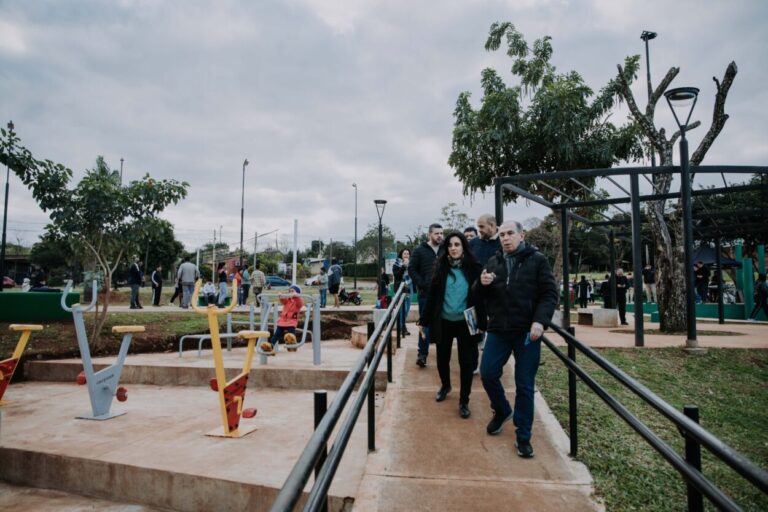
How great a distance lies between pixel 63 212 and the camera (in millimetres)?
8008

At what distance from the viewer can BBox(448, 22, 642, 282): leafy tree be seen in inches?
569

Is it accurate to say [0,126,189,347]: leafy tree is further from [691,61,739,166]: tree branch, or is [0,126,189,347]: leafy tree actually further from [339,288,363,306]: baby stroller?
[339,288,363,306]: baby stroller

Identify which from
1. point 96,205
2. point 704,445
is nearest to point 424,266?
point 704,445

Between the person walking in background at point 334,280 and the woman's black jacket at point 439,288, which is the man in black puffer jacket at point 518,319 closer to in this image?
the woman's black jacket at point 439,288

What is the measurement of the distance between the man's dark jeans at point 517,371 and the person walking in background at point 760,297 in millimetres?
12812

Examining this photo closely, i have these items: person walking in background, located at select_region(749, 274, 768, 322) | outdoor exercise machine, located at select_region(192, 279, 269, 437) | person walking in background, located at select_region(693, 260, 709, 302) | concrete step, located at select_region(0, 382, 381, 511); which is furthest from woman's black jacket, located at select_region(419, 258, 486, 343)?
person walking in background, located at select_region(693, 260, 709, 302)

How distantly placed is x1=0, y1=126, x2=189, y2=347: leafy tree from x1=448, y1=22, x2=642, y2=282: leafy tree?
393 inches

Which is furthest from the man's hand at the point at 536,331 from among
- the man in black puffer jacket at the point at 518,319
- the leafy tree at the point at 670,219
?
the leafy tree at the point at 670,219

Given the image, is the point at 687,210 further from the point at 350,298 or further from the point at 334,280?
the point at 350,298

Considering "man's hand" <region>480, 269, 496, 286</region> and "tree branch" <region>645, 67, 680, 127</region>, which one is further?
"tree branch" <region>645, 67, 680, 127</region>

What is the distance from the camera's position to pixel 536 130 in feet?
48.9

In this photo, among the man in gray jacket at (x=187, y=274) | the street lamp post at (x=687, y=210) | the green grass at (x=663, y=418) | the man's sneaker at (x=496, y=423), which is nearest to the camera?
the green grass at (x=663, y=418)

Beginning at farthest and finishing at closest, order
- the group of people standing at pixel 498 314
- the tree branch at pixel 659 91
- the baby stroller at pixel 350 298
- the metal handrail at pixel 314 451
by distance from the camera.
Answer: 1. the baby stroller at pixel 350 298
2. the tree branch at pixel 659 91
3. the group of people standing at pixel 498 314
4. the metal handrail at pixel 314 451

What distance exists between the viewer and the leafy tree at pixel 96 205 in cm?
789
